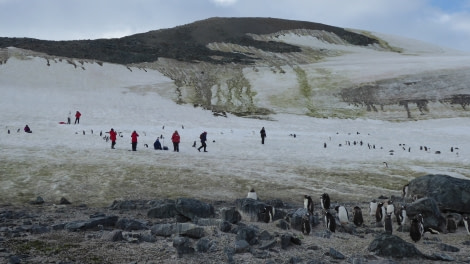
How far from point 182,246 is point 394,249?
513 cm

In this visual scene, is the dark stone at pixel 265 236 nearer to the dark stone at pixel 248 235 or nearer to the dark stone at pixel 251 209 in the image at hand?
the dark stone at pixel 248 235

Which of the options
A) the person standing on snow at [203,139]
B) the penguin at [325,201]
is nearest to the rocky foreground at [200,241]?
the penguin at [325,201]

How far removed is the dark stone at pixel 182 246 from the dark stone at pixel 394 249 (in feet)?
14.9

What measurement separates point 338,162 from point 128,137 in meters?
16.6

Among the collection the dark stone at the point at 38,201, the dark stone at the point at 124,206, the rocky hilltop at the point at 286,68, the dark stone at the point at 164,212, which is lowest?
the dark stone at the point at 38,201

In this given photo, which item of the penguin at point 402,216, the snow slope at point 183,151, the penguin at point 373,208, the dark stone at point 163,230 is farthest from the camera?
the snow slope at point 183,151

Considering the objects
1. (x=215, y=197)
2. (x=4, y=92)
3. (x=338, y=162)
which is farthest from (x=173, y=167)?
(x=4, y=92)

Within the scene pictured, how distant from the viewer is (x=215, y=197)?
63.8 feet

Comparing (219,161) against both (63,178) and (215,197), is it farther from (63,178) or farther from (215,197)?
(63,178)

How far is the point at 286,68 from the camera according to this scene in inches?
3248

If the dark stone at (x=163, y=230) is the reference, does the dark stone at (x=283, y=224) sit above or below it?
below

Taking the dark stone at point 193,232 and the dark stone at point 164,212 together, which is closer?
the dark stone at point 193,232

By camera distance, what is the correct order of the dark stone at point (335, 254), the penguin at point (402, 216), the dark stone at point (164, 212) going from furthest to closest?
the penguin at point (402, 216) < the dark stone at point (164, 212) < the dark stone at point (335, 254)

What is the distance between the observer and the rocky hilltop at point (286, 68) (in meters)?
57.8
